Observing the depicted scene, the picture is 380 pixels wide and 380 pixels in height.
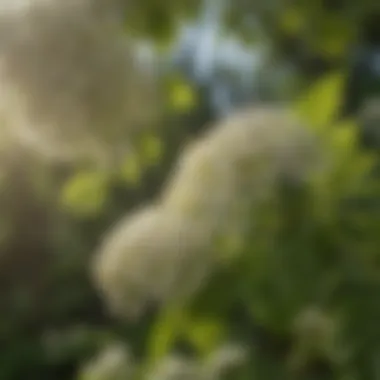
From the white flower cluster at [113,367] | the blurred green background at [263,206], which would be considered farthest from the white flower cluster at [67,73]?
the white flower cluster at [113,367]

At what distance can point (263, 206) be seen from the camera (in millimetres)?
566

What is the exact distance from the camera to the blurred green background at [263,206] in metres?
0.58

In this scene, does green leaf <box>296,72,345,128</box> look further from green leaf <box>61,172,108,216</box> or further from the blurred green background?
green leaf <box>61,172,108,216</box>

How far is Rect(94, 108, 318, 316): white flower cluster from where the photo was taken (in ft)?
1.81

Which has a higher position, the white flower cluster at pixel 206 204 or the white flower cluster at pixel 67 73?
the white flower cluster at pixel 67 73

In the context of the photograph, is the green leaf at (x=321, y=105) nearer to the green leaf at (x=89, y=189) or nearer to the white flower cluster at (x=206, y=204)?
the white flower cluster at (x=206, y=204)

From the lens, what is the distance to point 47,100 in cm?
56

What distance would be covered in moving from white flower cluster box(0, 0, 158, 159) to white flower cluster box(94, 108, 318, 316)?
0.07 meters

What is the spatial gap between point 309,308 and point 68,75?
0.23 metres

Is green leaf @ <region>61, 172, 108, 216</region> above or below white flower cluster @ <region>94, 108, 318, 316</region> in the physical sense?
above

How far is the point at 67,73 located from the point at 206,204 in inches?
4.9

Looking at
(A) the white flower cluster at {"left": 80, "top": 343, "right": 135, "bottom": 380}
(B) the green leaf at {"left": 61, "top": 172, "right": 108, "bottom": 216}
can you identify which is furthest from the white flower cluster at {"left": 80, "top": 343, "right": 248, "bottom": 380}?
(B) the green leaf at {"left": 61, "top": 172, "right": 108, "bottom": 216}

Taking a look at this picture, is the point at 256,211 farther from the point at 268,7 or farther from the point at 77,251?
the point at 77,251

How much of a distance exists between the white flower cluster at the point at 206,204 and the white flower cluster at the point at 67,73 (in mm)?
69
